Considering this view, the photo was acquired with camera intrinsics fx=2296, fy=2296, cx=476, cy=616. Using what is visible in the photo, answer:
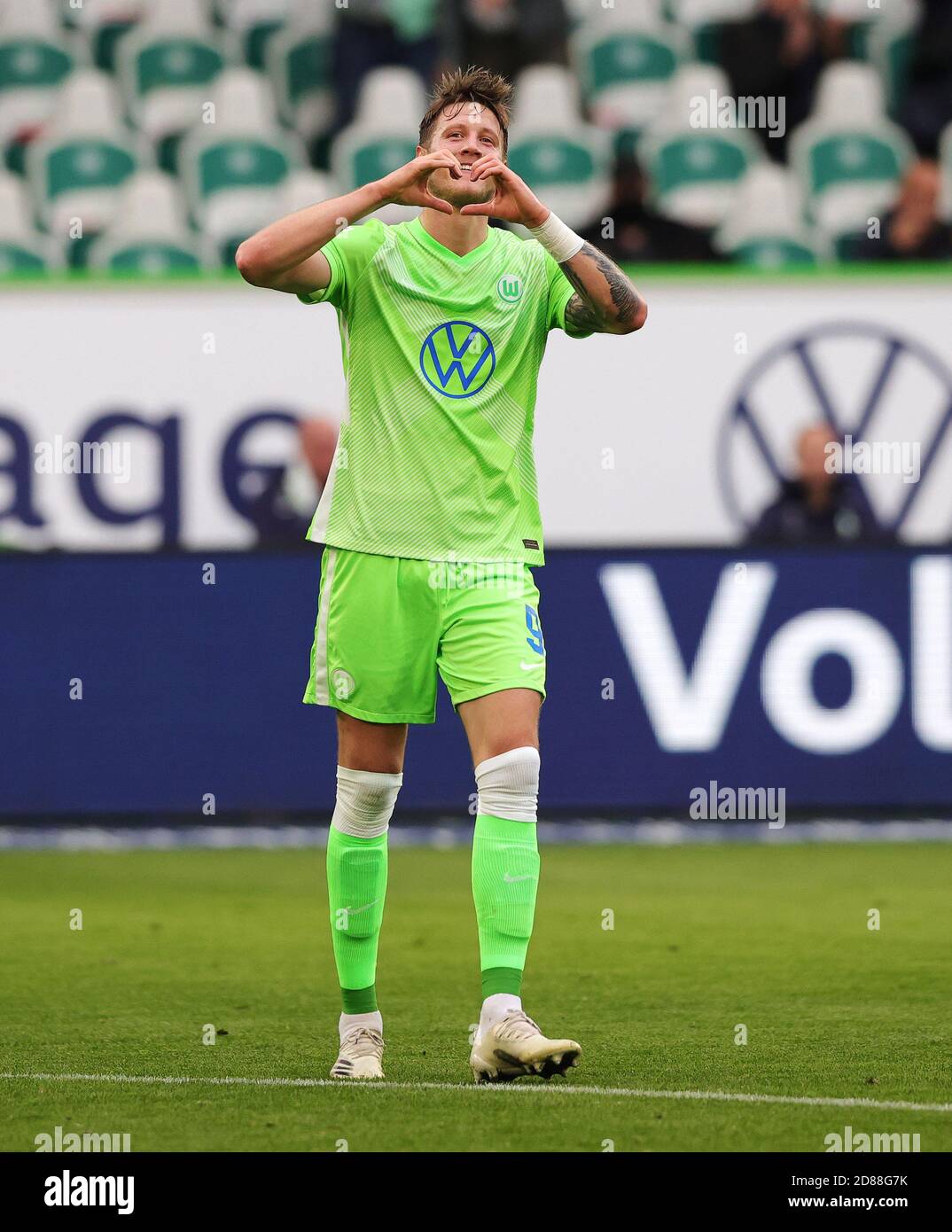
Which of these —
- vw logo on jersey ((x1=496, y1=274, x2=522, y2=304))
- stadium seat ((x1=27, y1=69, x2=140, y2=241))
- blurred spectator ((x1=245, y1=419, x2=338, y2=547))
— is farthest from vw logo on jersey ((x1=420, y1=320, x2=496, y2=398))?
stadium seat ((x1=27, y1=69, x2=140, y2=241))

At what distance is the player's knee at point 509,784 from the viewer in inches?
196

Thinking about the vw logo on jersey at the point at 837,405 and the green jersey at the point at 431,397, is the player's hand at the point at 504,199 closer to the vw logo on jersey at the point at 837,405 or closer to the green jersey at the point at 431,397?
the green jersey at the point at 431,397

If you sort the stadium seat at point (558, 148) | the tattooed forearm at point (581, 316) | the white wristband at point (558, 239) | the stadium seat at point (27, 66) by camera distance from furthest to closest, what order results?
the stadium seat at point (27, 66) < the stadium seat at point (558, 148) < the tattooed forearm at point (581, 316) < the white wristband at point (558, 239)

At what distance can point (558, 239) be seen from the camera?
5062 millimetres

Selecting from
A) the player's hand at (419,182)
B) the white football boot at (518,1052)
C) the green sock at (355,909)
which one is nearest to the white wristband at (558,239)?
the player's hand at (419,182)

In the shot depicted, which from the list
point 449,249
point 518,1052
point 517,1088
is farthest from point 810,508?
point 518,1052

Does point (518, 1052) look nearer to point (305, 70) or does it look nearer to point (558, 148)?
point (558, 148)

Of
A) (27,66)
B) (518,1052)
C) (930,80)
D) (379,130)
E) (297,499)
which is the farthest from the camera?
(27,66)

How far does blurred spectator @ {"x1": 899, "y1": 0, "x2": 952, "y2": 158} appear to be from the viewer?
46.3 ft

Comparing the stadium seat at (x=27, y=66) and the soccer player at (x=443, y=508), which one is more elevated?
the stadium seat at (x=27, y=66)

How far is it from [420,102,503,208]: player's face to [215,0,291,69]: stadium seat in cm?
995

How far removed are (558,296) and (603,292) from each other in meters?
0.21

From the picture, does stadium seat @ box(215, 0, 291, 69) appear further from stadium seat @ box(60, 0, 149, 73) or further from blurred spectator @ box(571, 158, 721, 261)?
blurred spectator @ box(571, 158, 721, 261)

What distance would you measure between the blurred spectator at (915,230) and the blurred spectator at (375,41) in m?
2.96
